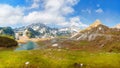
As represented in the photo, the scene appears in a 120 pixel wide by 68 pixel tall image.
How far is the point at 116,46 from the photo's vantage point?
162500 mm

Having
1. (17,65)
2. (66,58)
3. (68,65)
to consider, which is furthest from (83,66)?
(17,65)

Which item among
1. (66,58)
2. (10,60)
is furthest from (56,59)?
(10,60)

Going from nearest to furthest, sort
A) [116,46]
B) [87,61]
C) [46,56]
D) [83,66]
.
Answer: [83,66]
[87,61]
[46,56]
[116,46]

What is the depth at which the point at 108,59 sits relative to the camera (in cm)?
9362

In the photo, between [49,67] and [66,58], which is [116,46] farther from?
[49,67]

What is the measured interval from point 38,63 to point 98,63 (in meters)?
24.3

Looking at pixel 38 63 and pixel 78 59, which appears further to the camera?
pixel 78 59

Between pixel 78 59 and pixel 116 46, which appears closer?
pixel 78 59

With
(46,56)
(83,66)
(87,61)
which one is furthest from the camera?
(46,56)

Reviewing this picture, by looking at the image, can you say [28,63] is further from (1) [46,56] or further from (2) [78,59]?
(2) [78,59]

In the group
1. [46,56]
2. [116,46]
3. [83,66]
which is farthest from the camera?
[116,46]

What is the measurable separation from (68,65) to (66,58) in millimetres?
9661

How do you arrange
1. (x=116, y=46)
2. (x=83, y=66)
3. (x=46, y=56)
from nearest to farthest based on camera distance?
(x=83, y=66)
(x=46, y=56)
(x=116, y=46)

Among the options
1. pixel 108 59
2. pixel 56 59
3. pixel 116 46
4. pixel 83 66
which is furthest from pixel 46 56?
pixel 116 46
